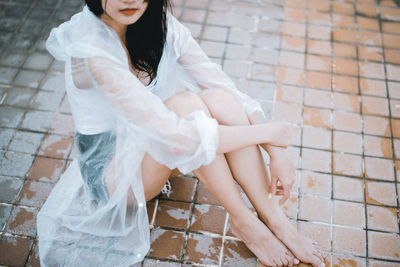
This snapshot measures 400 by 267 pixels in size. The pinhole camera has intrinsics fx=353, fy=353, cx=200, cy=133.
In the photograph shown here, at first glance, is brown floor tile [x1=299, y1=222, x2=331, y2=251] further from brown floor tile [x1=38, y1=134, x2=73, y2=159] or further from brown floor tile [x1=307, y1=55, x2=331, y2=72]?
brown floor tile [x1=38, y1=134, x2=73, y2=159]

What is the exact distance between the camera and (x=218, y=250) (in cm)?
169

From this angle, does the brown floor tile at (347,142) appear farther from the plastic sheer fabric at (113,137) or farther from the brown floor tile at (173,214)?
the brown floor tile at (173,214)

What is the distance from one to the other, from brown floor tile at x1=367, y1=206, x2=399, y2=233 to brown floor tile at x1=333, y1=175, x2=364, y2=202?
8 centimetres

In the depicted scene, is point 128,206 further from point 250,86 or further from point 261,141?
point 250,86

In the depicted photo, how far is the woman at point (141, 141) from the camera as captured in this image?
50.1 inches

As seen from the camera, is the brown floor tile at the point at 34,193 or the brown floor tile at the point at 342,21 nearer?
the brown floor tile at the point at 34,193

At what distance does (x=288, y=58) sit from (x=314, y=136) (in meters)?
0.72

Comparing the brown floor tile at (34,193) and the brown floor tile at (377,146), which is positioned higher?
the brown floor tile at (377,146)

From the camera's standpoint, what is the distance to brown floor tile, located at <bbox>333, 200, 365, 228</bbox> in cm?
180

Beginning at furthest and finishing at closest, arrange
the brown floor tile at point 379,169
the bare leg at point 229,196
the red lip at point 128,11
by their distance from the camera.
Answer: the brown floor tile at point 379,169
the bare leg at point 229,196
the red lip at point 128,11

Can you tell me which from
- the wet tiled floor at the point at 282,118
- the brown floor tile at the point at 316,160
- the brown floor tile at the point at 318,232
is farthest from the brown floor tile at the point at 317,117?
the brown floor tile at the point at 318,232

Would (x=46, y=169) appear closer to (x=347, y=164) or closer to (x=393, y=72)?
(x=347, y=164)

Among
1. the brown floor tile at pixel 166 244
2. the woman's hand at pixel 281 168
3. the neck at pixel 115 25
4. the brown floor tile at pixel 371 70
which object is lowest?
the brown floor tile at pixel 166 244

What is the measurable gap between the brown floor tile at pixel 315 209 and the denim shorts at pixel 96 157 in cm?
101
